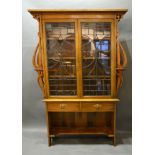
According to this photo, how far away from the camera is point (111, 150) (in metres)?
2.40

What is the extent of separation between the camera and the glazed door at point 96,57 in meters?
2.27

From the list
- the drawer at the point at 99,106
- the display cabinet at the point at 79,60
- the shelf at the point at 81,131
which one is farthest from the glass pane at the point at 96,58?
the shelf at the point at 81,131

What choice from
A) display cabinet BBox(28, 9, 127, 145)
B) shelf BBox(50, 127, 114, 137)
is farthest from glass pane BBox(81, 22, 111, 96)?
shelf BBox(50, 127, 114, 137)

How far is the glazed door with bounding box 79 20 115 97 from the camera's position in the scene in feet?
7.44

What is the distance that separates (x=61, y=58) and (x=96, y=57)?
46cm

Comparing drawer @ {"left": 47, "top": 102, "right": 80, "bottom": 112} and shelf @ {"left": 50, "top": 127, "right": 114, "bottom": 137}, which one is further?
shelf @ {"left": 50, "top": 127, "right": 114, "bottom": 137}

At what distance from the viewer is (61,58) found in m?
2.34

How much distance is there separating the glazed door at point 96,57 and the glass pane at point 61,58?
0.14 metres

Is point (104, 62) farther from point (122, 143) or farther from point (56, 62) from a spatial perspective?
point (122, 143)

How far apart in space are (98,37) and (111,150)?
4.94 feet

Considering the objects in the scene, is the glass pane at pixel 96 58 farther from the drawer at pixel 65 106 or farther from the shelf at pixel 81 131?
the shelf at pixel 81 131

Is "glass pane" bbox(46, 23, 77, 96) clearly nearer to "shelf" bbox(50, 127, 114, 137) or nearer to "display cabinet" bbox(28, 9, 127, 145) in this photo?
"display cabinet" bbox(28, 9, 127, 145)
